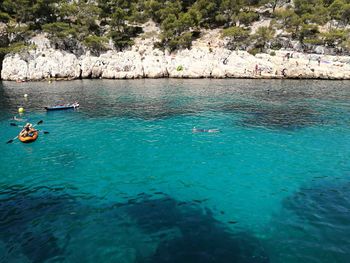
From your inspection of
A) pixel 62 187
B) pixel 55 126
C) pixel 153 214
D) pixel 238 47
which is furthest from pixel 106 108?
pixel 238 47

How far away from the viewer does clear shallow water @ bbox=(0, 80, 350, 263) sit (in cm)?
1252

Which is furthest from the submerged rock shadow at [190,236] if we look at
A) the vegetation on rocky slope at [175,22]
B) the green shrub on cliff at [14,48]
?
the green shrub on cliff at [14,48]

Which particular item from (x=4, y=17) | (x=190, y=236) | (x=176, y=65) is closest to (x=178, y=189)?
(x=190, y=236)

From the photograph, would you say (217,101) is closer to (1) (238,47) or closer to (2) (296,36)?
(1) (238,47)

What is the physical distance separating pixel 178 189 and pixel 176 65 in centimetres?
6706

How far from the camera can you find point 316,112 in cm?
3703

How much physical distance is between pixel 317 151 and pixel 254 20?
292 feet

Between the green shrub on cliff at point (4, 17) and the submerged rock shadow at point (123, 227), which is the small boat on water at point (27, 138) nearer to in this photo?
the submerged rock shadow at point (123, 227)

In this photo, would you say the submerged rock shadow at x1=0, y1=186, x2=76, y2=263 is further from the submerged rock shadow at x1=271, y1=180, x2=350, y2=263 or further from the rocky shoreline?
the rocky shoreline

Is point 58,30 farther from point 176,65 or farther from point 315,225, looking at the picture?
point 315,225

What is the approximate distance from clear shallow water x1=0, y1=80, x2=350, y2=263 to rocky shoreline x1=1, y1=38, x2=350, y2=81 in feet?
139

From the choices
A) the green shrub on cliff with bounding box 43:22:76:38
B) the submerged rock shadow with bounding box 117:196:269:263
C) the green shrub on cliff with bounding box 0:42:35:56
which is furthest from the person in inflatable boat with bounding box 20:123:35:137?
the green shrub on cliff with bounding box 43:22:76:38

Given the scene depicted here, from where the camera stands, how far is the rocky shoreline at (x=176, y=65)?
74.5 meters

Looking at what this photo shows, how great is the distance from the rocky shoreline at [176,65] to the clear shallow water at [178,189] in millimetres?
42353
